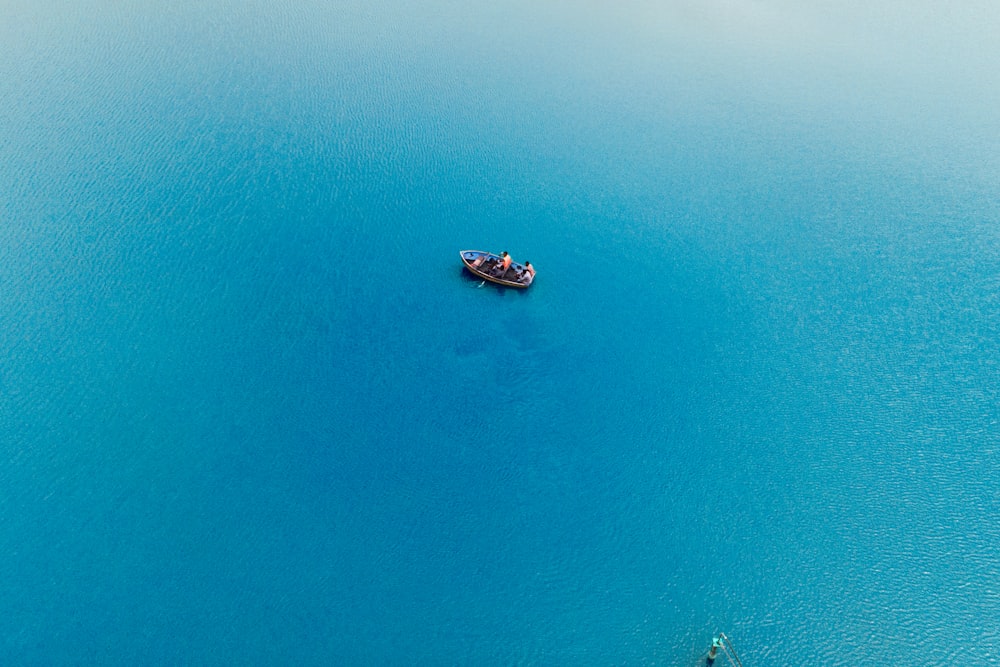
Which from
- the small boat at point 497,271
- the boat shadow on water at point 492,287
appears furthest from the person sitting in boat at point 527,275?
the boat shadow on water at point 492,287

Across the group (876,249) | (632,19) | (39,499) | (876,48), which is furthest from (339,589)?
(876,48)

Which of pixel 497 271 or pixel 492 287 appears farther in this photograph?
pixel 492 287

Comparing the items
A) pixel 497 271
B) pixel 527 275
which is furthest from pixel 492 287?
pixel 527 275

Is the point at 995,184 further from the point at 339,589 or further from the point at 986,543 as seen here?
the point at 339,589

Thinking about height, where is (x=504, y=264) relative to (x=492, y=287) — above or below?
above

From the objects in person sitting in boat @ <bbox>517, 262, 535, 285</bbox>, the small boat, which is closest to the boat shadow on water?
the small boat

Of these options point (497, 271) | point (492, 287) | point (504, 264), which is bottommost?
point (492, 287)

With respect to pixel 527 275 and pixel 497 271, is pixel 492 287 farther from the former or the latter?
pixel 527 275

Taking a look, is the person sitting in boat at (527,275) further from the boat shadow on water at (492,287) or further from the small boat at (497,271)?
the boat shadow on water at (492,287)

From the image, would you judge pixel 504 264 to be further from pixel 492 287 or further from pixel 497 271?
pixel 492 287
